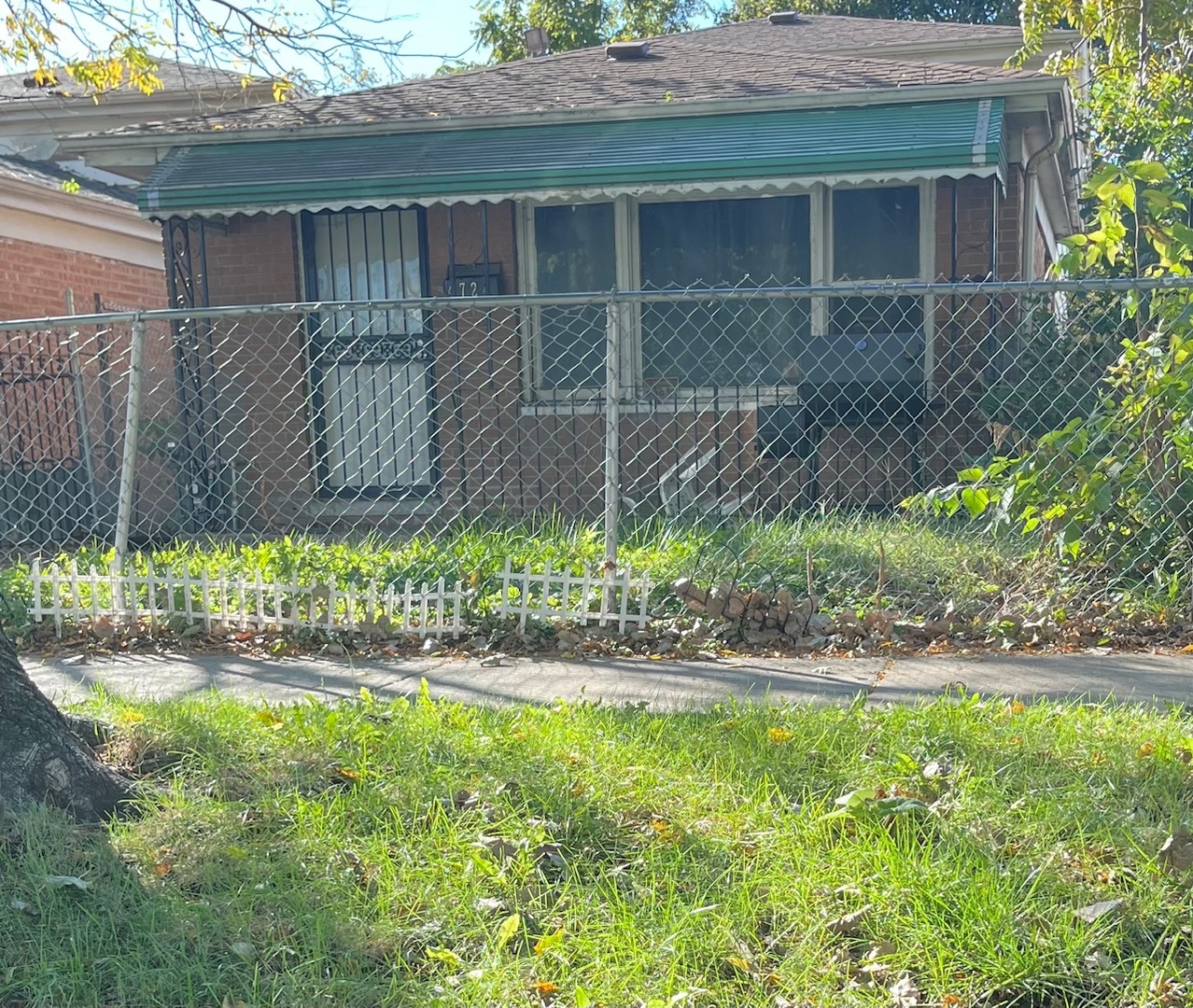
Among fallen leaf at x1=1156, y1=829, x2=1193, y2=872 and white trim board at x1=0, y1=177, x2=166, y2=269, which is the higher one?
white trim board at x1=0, y1=177, x2=166, y2=269

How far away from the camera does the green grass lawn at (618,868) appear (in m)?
2.61

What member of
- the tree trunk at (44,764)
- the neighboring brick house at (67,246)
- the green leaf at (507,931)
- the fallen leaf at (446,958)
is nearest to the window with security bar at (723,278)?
the neighboring brick house at (67,246)

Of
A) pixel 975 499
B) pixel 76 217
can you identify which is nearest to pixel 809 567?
pixel 975 499

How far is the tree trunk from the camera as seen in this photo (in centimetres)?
325

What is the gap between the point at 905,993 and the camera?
2.54m

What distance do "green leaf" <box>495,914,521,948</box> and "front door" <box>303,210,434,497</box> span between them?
7622mm

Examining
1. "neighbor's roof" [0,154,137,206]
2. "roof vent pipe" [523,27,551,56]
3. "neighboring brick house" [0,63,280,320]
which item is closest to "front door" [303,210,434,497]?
"neighboring brick house" [0,63,280,320]

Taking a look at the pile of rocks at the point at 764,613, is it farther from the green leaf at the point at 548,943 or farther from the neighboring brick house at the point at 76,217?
the neighboring brick house at the point at 76,217

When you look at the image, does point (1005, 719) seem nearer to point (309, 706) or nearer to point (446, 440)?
point (309, 706)

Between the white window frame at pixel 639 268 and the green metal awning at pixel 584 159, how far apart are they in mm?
467

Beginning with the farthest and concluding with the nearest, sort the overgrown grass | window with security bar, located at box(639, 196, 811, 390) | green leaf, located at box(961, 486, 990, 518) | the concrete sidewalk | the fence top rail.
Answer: window with security bar, located at box(639, 196, 811, 390)
the overgrown grass
green leaf, located at box(961, 486, 990, 518)
the fence top rail
the concrete sidewalk

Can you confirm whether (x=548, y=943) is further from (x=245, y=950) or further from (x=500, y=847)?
(x=245, y=950)

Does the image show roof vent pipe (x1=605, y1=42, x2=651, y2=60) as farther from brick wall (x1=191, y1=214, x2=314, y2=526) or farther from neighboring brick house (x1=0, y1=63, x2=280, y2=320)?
brick wall (x1=191, y1=214, x2=314, y2=526)

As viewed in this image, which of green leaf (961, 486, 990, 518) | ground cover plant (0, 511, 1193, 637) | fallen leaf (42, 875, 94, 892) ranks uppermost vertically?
green leaf (961, 486, 990, 518)
